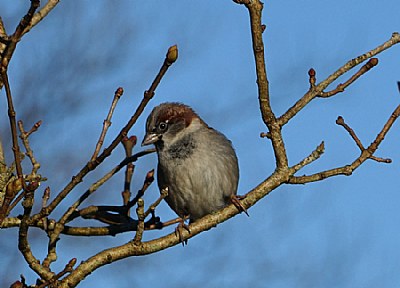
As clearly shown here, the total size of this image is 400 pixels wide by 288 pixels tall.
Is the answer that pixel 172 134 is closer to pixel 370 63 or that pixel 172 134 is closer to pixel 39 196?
pixel 370 63

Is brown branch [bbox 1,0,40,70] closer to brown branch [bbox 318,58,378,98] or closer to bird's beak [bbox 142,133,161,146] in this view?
brown branch [bbox 318,58,378,98]

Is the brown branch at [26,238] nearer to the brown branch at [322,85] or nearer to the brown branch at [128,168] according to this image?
the brown branch at [128,168]

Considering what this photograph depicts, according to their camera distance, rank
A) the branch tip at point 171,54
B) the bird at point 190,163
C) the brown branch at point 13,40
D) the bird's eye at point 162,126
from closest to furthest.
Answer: the brown branch at point 13,40, the branch tip at point 171,54, the bird at point 190,163, the bird's eye at point 162,126

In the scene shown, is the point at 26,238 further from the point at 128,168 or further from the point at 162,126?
the point at 162,126

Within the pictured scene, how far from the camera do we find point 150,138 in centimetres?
496

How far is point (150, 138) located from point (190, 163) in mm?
313

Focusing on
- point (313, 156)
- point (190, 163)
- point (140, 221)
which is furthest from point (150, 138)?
point (140, 221)

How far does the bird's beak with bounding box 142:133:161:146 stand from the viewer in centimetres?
490

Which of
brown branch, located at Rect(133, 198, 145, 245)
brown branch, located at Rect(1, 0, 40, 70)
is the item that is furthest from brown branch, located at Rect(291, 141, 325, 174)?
brown branch, located at Rect(1, 0, 40, 70)

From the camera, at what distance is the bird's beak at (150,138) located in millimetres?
4903

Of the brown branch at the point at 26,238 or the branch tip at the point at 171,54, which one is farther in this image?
the branch tip at the point at 171,54

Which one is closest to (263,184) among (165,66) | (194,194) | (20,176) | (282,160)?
(282,160)

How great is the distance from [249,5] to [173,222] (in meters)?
1.21

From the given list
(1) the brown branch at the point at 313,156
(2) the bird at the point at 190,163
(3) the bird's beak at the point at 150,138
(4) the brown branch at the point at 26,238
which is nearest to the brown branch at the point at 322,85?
(1) the brown branch at the point at 313,156
